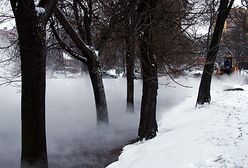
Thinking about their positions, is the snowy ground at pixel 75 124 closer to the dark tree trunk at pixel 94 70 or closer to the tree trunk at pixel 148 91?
the dark tree trunk at pixel 94 70

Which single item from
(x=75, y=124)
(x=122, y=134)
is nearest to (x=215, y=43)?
(x=122, y=134)

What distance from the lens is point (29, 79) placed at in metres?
8.24

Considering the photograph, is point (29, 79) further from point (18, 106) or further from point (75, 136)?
point (18, 106)

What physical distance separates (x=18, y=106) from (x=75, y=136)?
247 inches

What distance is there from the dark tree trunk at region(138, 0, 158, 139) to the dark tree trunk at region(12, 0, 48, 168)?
3438 mm

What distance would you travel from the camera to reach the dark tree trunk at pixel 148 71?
36.0ft

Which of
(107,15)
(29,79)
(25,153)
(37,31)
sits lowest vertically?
(25,153)

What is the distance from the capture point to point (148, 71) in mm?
11656

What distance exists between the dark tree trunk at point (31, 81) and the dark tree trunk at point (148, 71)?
3438 mm

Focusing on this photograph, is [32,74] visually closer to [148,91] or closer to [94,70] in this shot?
[148,91]

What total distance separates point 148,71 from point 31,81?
421 cm

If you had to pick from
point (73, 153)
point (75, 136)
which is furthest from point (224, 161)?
point (75, 136)

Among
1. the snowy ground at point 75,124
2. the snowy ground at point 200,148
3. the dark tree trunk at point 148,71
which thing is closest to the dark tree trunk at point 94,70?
the snowy ground at point 75,124

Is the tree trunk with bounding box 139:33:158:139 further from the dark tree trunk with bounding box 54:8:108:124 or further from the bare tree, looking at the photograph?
the dark tree trunk with bounding box 54:8:108:124
